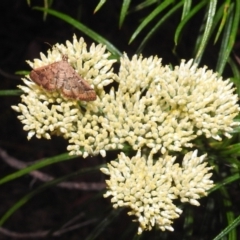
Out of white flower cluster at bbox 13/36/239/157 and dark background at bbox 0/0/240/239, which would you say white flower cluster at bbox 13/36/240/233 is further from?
dark background at bbox 0/0/240/239

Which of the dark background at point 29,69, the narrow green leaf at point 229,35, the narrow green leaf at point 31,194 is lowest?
the narrow green leaf at point 31,194

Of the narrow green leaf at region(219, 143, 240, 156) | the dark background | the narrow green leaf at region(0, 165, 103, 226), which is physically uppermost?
the dark background

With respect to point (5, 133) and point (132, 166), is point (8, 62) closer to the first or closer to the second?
point (5, 133)

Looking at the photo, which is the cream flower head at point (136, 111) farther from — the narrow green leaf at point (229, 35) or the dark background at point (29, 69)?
the dark background at point (29, 69)

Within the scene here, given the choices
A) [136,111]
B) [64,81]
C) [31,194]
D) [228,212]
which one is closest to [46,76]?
[64,81]

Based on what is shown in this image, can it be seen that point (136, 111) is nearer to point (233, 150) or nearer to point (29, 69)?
point (233, 150)

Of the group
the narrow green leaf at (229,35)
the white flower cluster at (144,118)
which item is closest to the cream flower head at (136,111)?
the white flower cluster at (144,118)

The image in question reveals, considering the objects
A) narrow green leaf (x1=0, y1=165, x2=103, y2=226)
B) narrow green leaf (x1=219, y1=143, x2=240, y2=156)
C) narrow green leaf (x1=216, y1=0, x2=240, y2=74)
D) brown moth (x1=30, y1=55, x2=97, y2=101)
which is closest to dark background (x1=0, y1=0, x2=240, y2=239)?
narrow green leaf (x1=216, y1=0, x2=240, y2=74)
